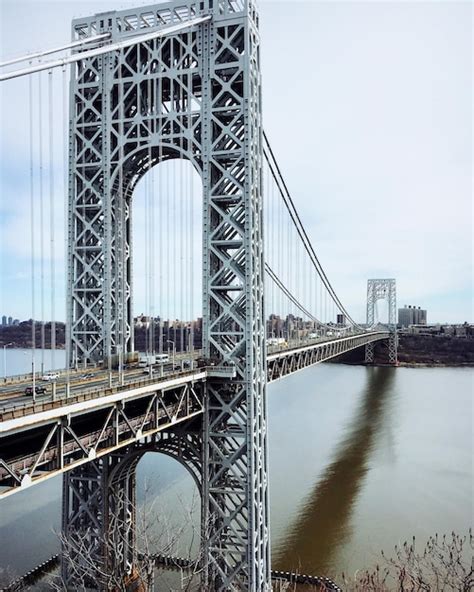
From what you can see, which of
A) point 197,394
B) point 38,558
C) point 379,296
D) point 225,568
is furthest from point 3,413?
point 379,296

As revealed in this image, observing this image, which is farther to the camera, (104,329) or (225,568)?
(104,329)

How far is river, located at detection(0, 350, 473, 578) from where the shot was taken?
2120 centimetres

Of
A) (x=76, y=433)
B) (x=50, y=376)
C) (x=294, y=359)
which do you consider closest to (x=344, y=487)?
(x=294, y=359)

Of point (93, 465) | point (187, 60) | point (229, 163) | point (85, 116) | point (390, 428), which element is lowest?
point (390, 428)

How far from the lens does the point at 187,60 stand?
17.8 metres

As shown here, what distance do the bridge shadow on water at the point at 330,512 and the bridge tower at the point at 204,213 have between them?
360 cm

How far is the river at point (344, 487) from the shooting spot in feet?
69.6

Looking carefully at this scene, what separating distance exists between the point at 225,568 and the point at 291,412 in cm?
3311

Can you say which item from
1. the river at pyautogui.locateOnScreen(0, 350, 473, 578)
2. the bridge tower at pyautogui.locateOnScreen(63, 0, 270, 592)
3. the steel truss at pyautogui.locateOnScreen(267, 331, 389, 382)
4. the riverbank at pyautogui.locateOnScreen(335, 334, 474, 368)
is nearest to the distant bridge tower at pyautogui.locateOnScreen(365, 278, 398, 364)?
the riverbank at pyautogui.locateOnScreen(335, 334, 474, 368)

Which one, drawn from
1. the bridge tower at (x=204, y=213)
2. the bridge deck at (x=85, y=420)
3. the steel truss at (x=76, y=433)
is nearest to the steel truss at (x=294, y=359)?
the bridge tower at (x=204, y=213)

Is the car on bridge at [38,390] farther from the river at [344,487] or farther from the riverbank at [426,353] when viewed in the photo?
the riverbank at [426,353]

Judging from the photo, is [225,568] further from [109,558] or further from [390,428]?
[390,428]

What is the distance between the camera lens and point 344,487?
28781 mm

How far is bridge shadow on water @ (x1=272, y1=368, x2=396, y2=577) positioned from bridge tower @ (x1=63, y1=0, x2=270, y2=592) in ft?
11.8
